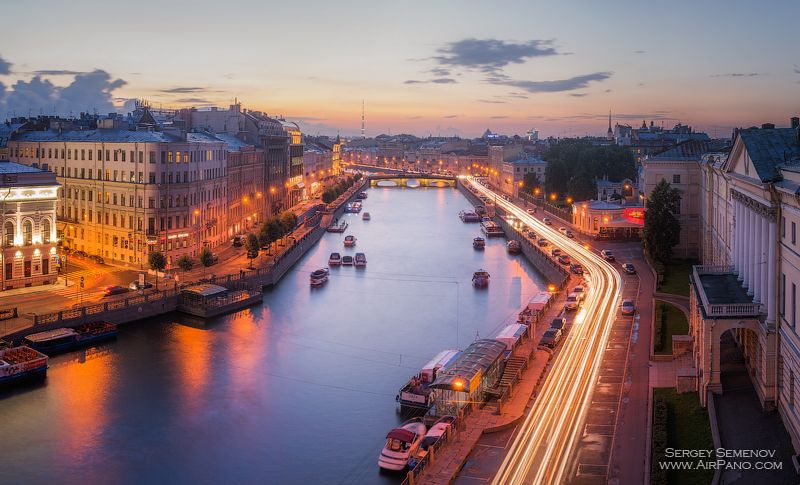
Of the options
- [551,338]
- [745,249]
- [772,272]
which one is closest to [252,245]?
[551,338]

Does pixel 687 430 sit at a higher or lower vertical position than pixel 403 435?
higher

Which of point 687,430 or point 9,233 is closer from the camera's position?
point 687,430

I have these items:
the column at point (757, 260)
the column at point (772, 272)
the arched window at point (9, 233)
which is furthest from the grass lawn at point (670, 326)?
the arched window at point (9, 233)

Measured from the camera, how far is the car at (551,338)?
2875 centimetres

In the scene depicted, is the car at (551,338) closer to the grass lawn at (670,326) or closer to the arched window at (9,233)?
the grass lawn at (670,326)

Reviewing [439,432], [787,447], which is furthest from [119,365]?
[787,447]

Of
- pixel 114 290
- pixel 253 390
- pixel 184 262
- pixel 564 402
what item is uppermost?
pixel 184 262

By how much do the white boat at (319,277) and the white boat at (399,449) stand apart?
1054 inches

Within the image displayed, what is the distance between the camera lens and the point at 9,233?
35781 millimetres

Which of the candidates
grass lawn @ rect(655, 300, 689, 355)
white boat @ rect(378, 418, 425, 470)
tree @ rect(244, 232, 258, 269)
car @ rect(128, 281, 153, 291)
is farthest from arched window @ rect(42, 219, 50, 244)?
grass lawn @ rect(655, 300, 689, 355)

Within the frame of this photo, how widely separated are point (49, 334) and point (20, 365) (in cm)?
378

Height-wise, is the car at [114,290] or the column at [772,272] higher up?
the column at [772,272]

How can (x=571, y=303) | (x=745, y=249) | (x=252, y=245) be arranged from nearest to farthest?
1. (x=745, y=249)
2. (x=571, y=303)
3. (x=252, y=245)

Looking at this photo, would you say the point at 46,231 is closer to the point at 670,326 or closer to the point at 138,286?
the point at 138,286
